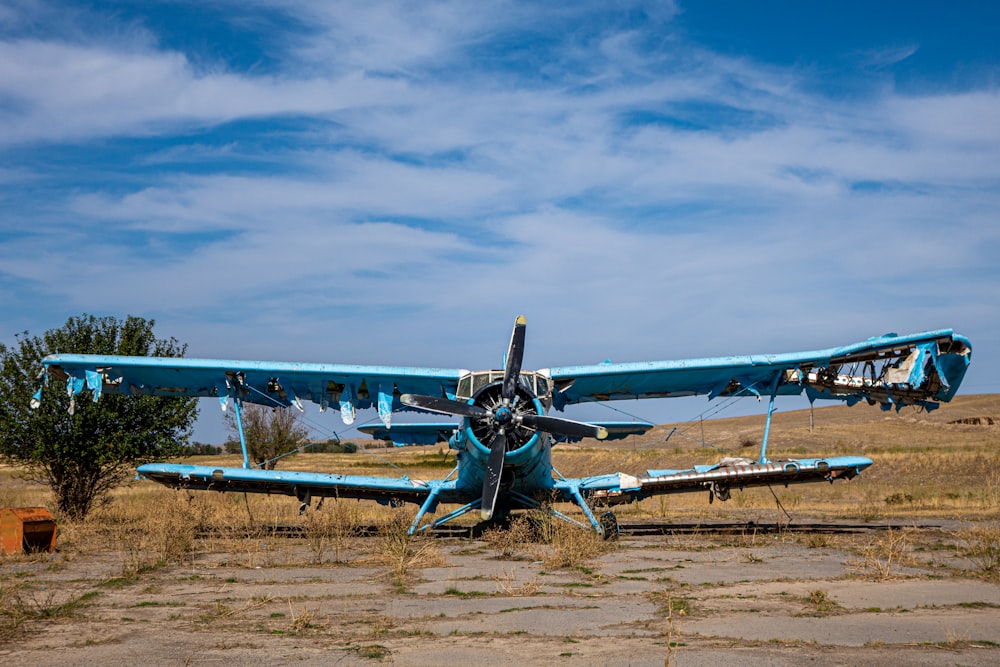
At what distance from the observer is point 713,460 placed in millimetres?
43000

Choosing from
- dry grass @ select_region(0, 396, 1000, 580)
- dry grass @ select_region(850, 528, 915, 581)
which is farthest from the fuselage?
dry grass @ select_region(850, 528, 915, 581)

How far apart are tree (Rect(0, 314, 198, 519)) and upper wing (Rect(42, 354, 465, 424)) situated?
2614 mm

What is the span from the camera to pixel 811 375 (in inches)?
695

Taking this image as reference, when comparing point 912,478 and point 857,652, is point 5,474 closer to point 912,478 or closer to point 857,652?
point 912,478

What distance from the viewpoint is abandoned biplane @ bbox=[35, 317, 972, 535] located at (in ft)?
47.7

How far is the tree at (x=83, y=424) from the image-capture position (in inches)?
781

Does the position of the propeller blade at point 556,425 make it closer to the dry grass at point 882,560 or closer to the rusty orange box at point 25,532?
the dry grass at point 882,560

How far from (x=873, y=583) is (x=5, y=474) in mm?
50760

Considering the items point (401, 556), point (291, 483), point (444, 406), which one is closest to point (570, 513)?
point (291, 483)

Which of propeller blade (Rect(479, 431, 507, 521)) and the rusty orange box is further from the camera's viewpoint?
the rusty orange box

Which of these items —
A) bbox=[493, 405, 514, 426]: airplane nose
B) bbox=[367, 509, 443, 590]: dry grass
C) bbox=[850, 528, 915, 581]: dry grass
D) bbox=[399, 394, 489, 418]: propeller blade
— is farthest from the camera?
bbox=[399, 394, 489, 418]: propeller blade

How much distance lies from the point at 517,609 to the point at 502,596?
0.96 metres

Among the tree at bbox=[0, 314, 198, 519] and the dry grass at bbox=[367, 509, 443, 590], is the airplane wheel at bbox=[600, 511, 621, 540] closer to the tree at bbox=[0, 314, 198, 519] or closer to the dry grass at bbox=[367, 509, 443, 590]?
the dry grass at bbox=[367, 509, 443, 590]

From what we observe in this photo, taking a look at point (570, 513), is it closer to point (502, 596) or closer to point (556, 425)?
point (556, 425)
